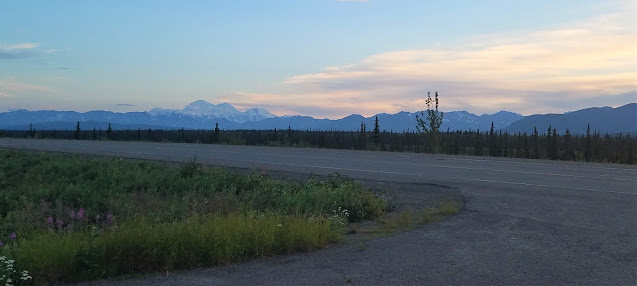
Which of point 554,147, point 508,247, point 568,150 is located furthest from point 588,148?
point 508,247

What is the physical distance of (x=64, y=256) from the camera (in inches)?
280

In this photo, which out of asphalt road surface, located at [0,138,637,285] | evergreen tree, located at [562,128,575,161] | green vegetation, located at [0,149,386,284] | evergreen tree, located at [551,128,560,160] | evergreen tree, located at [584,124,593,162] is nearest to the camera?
asphalt road surface, located at [0,138,637,285]

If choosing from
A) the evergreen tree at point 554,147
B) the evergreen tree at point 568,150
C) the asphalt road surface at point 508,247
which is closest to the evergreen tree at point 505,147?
the evergreen tree at point 554,147

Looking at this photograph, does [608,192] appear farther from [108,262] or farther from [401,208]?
[108,262]

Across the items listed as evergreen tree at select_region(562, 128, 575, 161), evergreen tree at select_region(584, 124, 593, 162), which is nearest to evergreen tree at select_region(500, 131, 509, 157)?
evergreen tree at select_region(562, 128, 575, 161)

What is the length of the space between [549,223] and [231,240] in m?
5.72

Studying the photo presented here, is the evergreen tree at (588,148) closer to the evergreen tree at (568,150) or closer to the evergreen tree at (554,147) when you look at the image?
the evergreen tree at (568,150)

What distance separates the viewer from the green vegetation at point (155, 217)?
24.1 feet

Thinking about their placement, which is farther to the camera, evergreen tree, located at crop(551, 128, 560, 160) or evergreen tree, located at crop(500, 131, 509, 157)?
evergreen tree, located at crop(500, 131, 509, 157)

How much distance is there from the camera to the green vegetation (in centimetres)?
735

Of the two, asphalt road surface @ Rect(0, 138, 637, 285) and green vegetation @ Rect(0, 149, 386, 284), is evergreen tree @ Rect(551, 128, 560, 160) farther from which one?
green vegetation @ Rect(0, 149, 386, 284)

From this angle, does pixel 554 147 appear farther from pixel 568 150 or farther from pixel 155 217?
pixel 155 217

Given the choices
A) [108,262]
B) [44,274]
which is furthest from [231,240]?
[44,274]

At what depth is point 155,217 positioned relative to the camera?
35.8ft
